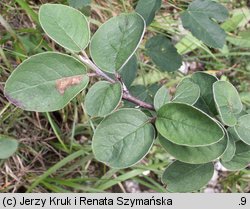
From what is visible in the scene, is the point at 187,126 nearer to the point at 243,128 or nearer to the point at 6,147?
the point at 243,128

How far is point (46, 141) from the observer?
1659 millimetres

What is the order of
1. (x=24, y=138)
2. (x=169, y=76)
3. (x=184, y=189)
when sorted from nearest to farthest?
(x=184, y=189) → (x=24, y=138) → (x=169, y=76)

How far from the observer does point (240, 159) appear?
2.89 ft

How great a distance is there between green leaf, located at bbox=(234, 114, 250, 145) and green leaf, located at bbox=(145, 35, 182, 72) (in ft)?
1.40

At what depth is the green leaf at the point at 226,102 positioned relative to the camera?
0.80 metres

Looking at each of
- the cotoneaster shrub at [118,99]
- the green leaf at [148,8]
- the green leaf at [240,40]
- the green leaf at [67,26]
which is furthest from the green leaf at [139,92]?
the green leaf at [240,40]

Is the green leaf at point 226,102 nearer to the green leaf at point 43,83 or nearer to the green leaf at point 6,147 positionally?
the green leaf at point 43,83

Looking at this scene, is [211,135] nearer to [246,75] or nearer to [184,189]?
[184,189]

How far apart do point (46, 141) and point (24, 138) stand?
9cm

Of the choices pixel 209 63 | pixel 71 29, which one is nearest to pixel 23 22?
pixel 209 63

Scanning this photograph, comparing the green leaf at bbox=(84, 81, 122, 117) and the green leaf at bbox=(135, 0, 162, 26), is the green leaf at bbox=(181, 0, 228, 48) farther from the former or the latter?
the green leaf at bbox=(84, 81, 122, 117)

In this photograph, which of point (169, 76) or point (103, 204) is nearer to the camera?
point (103, 204)

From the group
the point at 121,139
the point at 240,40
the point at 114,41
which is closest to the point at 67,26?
the point at 114,41

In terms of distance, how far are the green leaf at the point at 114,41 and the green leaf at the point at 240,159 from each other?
308 millimetres
